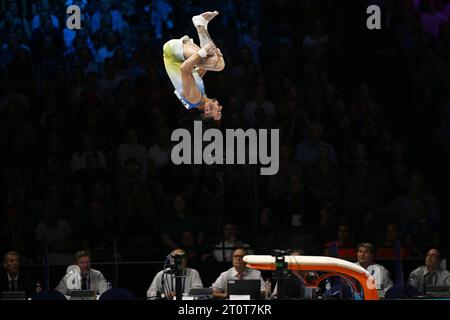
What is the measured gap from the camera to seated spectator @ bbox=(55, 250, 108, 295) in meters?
11.0

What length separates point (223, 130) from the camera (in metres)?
12.5

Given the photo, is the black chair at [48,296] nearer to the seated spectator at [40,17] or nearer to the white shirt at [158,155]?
the white shirt at [158,155]

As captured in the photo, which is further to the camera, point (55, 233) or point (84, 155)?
point (84, 155)

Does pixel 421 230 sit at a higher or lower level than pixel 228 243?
higher

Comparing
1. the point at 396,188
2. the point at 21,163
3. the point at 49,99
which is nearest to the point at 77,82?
the point at 49,99

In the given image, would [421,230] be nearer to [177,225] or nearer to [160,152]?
[177,225]

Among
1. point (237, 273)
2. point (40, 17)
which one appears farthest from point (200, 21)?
point (40, 17)

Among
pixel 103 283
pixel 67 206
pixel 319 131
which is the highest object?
pixel 319 131

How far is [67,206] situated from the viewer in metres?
12.3

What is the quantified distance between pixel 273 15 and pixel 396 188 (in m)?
2.78

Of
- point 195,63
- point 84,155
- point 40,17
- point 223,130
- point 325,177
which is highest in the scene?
point 40,17

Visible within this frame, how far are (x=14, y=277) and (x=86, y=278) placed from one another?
705mm

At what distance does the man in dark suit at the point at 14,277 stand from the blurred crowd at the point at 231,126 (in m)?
0.74
